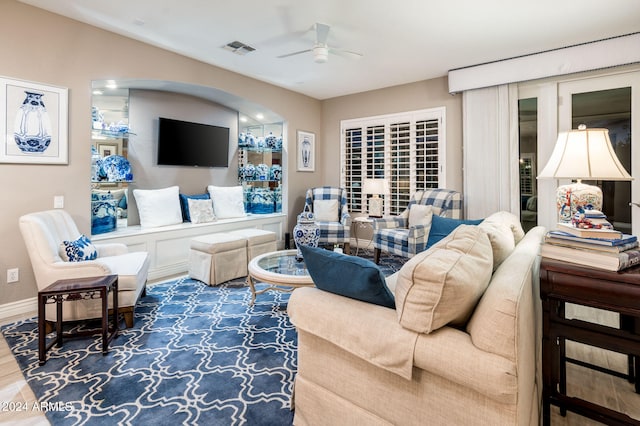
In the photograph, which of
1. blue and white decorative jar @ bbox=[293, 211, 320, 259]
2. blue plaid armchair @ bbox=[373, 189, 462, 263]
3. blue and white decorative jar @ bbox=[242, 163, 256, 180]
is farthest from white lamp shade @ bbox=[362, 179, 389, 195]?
blue and white decorative jar @ bbox=[293, 211, 320, 259]

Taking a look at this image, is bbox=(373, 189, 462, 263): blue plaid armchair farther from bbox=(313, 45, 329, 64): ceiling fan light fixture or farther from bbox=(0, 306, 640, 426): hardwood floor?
bbox=(313, 45, 329, 64): ceiling fan light fixture

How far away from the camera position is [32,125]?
9.68ft

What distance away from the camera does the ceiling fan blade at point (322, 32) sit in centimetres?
313

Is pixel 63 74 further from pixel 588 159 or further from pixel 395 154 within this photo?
pixel 395 154

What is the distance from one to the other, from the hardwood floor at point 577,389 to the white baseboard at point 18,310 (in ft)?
2.09

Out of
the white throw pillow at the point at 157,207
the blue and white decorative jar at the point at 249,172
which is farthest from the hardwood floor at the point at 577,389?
the blue and white decorative jar at the point at 249,172

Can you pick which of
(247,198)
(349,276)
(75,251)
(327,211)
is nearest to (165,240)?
(75,251)

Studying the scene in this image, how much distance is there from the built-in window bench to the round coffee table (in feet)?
4.99

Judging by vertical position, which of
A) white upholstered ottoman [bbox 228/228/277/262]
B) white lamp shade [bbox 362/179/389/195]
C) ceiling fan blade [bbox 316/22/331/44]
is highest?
ceiling fan blade [bbox 316/22/331/44]

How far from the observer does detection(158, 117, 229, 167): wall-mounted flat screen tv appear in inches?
181

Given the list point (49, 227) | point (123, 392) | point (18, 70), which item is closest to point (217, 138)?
point (18, 70)

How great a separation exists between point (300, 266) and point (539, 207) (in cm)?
313

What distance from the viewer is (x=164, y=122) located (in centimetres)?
456

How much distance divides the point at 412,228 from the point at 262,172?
2812 mm
